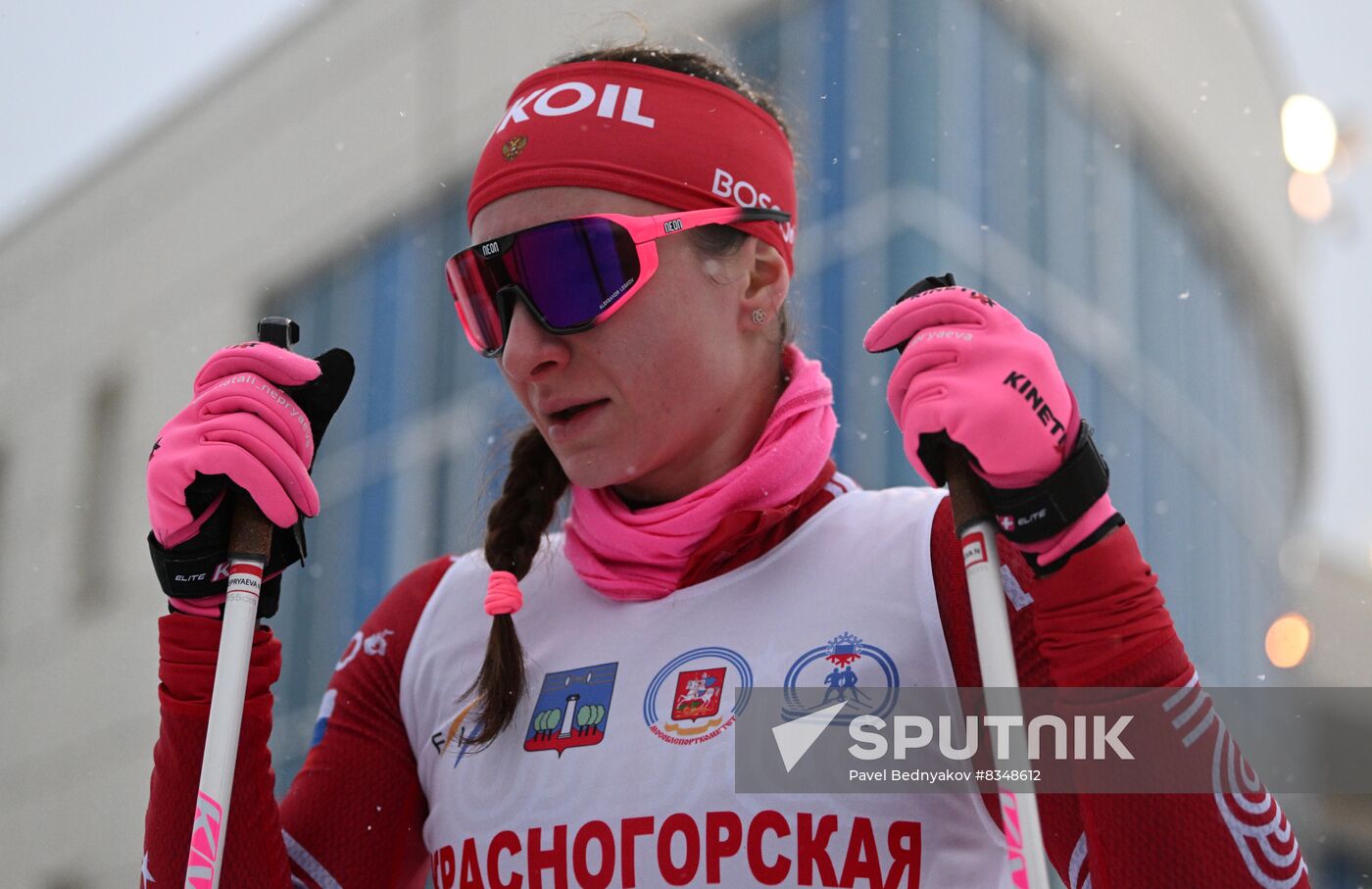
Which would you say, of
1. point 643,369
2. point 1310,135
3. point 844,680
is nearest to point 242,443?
point 643,369

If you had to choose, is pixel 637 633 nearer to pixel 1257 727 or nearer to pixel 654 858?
pixel 654 858

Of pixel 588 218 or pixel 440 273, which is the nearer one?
pixel 588 218

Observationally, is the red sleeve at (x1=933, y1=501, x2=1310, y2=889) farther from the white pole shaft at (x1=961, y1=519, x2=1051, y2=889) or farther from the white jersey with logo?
the white jersey with logo

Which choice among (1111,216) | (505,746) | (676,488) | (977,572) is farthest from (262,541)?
(1111,216)

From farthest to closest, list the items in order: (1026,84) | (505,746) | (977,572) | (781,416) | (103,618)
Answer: (103,618) → (1026,84) → (781,416) → (505,746) → (977,572)

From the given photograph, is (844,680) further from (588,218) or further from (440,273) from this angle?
(440,273)

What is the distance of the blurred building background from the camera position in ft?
23.6

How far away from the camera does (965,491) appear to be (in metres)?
1.80

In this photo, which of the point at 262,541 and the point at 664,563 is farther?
the point at 664,563

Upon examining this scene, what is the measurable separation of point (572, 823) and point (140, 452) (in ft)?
31.4

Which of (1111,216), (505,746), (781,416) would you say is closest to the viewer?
(505,746)

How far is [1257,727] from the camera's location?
1014 centimetres

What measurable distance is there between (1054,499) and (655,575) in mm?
741

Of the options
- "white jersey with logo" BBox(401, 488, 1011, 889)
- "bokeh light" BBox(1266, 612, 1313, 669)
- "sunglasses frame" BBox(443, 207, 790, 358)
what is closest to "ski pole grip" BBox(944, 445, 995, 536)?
"white jersey with logo" BBox(401, 488, 1011, 889)
